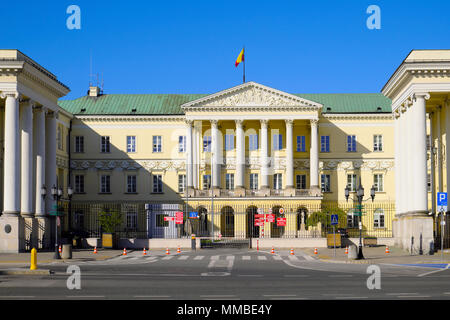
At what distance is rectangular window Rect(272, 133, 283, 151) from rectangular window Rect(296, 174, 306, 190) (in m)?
4.08

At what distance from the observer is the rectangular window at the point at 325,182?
82188 millimetres

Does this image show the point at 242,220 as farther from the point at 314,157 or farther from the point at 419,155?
the point at 419,155

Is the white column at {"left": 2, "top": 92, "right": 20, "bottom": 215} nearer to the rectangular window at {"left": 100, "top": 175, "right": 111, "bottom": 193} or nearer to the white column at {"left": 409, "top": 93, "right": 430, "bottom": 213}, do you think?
the white column at {"left": 409, "top": 93, "right": 430, "bottom": 213}

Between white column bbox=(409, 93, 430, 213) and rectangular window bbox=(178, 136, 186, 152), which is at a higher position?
rectangular window bbox=(178, 136, 186, 152)

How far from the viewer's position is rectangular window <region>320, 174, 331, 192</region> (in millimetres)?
82188

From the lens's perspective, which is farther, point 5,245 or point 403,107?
point 403,107

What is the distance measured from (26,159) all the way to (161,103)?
38976 mm

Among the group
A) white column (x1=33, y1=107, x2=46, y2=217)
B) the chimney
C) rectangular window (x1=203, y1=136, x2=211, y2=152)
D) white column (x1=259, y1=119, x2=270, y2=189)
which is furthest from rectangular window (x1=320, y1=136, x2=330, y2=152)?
white column (x1=33, y1=107, x2=46, y2=217)

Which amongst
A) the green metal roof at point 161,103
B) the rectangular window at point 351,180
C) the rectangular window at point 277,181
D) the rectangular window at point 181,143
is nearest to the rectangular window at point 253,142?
the rectangular window at point 277,181

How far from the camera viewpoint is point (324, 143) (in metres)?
82.7
